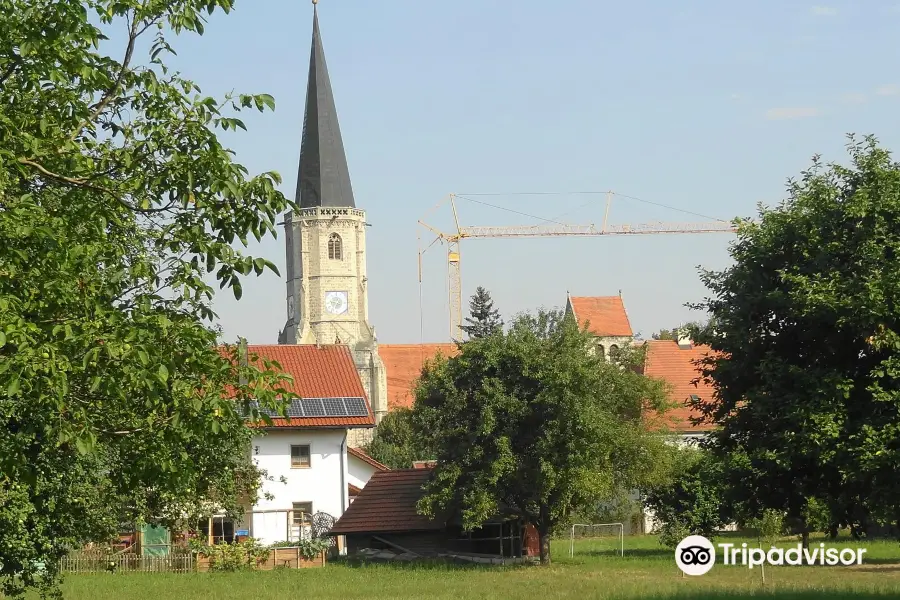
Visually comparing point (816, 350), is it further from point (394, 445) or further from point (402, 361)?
point (402, 361)

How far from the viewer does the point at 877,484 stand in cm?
1839

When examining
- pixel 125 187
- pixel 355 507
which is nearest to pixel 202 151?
pixel 125 187

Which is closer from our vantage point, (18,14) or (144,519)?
(18,14)

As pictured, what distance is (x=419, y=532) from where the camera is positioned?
44.1 meters

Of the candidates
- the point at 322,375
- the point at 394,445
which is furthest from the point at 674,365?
the point at 322,375

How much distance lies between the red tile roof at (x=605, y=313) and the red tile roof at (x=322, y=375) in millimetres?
56421

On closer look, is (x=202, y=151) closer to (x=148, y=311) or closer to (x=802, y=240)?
(x=148, y=311)

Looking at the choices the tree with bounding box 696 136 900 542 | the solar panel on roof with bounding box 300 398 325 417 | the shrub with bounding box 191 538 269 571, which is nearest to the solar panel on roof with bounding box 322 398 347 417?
the solar panel on roof with bounding box 300 398 325 417

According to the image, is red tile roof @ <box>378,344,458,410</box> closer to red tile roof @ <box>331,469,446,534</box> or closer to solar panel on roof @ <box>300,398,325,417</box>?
solar panel on roof @ <box>300,398,325,417</box>

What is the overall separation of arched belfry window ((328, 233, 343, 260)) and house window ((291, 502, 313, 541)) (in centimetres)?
7671

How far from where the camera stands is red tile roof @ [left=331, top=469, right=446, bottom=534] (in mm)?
43719

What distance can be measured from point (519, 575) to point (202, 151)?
2593 cm

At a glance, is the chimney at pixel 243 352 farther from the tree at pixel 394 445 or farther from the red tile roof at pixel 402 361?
the red tile roof at pixel 402 361

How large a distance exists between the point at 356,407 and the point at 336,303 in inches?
2919
